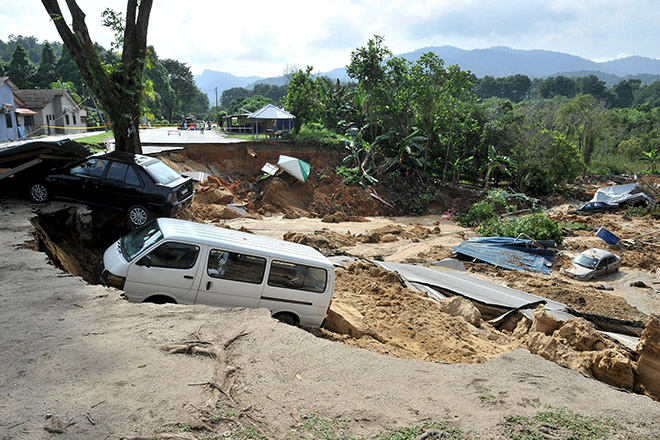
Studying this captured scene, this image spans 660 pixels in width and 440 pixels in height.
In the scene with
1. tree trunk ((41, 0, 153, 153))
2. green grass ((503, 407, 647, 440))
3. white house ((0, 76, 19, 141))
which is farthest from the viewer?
white house ((0, 76, 19, 141))

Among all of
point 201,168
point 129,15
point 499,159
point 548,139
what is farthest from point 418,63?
point 129,15

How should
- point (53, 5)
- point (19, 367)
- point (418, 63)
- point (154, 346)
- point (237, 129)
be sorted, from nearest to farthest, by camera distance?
point (19, 367), point (154, 346), point (53, 5), point (418, 63), point (237, 129)

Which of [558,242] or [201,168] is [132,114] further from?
[558,242]

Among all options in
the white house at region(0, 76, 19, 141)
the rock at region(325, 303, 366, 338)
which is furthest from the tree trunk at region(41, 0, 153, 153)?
the white house at region(0, 76, 19, 141)

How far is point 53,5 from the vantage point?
1216 centimetres

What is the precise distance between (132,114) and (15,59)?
180 ft

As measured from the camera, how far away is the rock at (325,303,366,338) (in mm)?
7699

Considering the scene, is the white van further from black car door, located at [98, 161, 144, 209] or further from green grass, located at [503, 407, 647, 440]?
green grass, located at [503, 407, 647, 440]

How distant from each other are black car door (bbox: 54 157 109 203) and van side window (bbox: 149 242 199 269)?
496 cm

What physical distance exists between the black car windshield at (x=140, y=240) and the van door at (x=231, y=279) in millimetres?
944

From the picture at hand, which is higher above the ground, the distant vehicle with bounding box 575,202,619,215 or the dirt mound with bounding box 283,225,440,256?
the dirt mound with bounding box 283,225,440,256

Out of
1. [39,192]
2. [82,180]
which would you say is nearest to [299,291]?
[82,180]

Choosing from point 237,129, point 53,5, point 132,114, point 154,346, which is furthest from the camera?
point 237,129

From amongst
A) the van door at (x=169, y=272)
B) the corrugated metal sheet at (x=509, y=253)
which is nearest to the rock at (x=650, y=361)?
the van door at (x=169, y=272)
